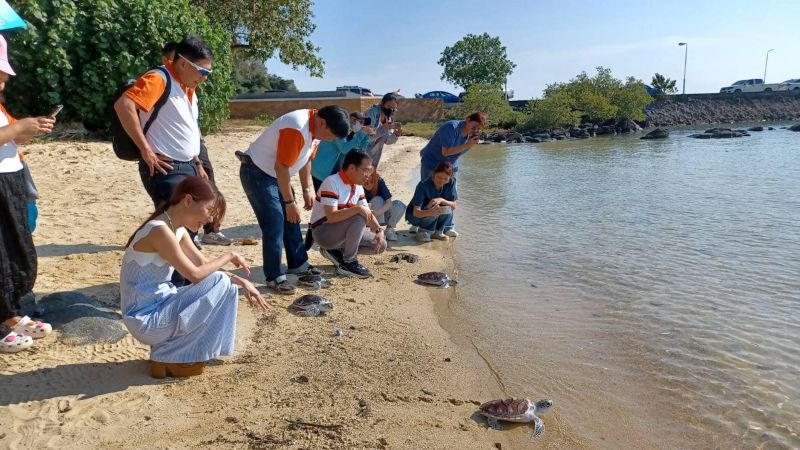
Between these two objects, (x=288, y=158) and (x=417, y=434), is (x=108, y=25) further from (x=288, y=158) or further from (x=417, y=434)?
(x=417, y=434)

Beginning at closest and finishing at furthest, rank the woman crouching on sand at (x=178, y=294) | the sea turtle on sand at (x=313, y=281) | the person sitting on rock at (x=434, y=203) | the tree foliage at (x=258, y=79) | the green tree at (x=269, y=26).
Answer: the woman crouching on sand at (x=178, y=294) → the sea turtle on sand at (x=313, y=281) → the person sitting on rock at (x=434, y=203) → the green tree at (x=269, y=26) → the tree foliage at (x=258, y=79)

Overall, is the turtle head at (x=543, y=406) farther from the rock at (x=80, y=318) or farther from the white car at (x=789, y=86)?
the white car at (x=789, y=86)

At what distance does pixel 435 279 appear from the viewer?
17.9 feet

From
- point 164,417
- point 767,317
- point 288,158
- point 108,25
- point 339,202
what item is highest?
point 108,25

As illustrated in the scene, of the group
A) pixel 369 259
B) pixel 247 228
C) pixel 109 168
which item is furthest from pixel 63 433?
pixel 109 168

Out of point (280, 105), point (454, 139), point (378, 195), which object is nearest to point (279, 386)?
point (378, 195)

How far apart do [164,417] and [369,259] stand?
3.56m

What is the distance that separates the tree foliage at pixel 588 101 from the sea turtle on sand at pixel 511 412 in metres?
41.9

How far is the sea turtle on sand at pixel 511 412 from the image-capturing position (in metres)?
2.96

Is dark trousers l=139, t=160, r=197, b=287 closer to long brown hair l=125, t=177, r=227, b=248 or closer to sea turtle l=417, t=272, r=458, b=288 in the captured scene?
long brown hair l=125, t=177, r=227, b=248

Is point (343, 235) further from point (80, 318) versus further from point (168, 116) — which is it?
point (80, 318)

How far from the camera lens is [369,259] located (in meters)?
6.19

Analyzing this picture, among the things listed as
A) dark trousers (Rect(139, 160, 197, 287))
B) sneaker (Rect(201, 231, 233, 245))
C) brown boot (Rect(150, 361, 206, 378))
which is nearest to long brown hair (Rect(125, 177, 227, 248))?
brown boot (Rect(150, 361, 206, 378))

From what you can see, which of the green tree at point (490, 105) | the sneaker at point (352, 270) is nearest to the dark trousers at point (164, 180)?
the sneaker at point (352, 270)
